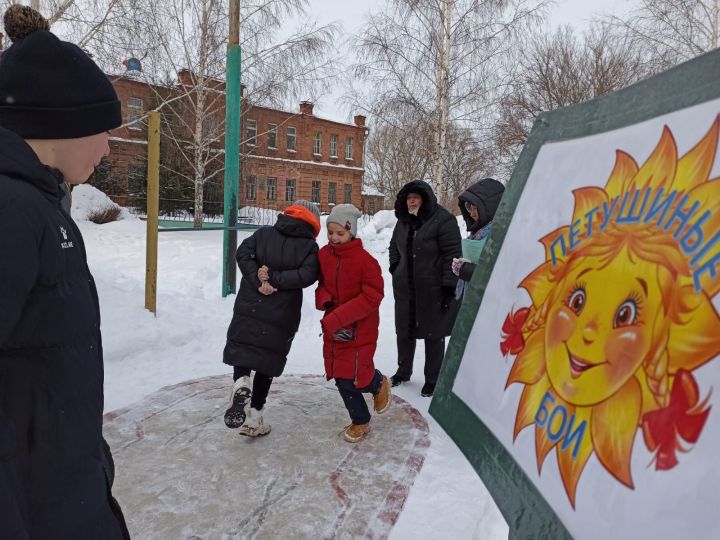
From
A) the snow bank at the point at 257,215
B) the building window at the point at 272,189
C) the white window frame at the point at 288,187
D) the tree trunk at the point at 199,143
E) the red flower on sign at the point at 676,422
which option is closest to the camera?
the red flower on sign at the point at 676,422

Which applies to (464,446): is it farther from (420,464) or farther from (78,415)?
(420,464)

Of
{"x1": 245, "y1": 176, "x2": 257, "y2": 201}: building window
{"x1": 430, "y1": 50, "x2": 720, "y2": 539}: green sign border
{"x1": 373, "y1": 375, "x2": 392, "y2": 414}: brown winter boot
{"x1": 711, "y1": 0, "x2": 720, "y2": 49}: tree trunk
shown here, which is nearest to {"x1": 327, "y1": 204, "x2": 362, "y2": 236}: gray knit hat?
{"x1": 373, "y1": 375, "x2": 392, "y2": 414}: brown winter boot

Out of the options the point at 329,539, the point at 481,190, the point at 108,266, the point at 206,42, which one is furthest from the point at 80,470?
the point at 206,42

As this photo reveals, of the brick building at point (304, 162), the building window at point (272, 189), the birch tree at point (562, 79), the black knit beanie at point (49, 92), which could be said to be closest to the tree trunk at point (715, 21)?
the birch tree at point (562, 79)

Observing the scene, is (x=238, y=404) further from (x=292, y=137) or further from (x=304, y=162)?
(x=292, y=137)

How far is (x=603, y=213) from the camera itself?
108 centimetres

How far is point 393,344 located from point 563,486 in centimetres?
490

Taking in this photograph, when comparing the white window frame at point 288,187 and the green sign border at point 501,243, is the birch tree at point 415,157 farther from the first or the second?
the green sign border at point 501,243

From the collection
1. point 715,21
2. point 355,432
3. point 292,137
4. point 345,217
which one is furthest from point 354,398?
point 292,137

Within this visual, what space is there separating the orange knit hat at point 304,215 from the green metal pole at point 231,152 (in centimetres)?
368

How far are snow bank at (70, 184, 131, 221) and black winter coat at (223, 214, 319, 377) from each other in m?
12.0

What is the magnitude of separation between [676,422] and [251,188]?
29.8 m

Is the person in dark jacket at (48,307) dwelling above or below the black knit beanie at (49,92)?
below

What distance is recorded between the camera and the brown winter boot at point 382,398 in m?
3.60
